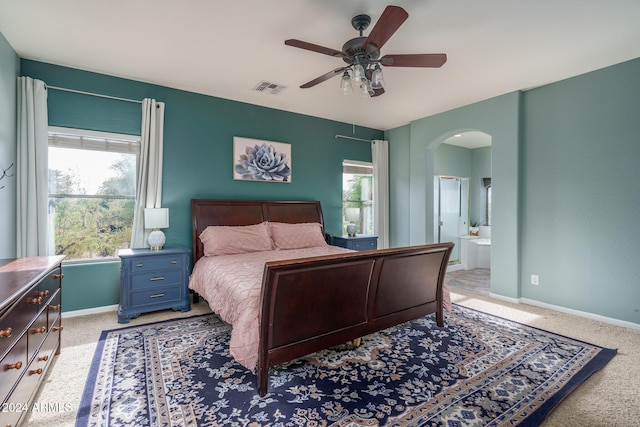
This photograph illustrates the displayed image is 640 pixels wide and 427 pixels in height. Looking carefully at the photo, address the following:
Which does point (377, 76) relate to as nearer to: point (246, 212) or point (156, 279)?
point (246, 212)

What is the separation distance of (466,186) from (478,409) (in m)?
6.00

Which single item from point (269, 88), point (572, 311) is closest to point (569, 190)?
point (572, 311)

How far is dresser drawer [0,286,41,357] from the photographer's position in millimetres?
1362

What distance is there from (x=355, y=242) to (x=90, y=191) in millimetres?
3660

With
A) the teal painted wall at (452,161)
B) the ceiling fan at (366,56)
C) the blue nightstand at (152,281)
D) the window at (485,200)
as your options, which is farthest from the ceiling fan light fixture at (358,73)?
the window at (485,200)

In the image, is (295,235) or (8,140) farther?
(295,235)

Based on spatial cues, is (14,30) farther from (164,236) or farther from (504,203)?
→ (504,203)

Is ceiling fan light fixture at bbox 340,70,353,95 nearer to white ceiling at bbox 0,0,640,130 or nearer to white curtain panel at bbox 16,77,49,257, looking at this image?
white ceiling at bbox 0,0,640,130

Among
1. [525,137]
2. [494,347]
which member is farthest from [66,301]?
[525,137]

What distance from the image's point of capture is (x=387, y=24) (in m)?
2.01

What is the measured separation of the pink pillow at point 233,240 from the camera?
3812 millimetres

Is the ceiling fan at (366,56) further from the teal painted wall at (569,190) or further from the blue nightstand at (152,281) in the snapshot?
the blue nightstand at (152,281)

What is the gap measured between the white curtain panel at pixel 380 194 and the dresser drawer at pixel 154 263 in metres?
3.57

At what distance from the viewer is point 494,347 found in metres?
2.72
